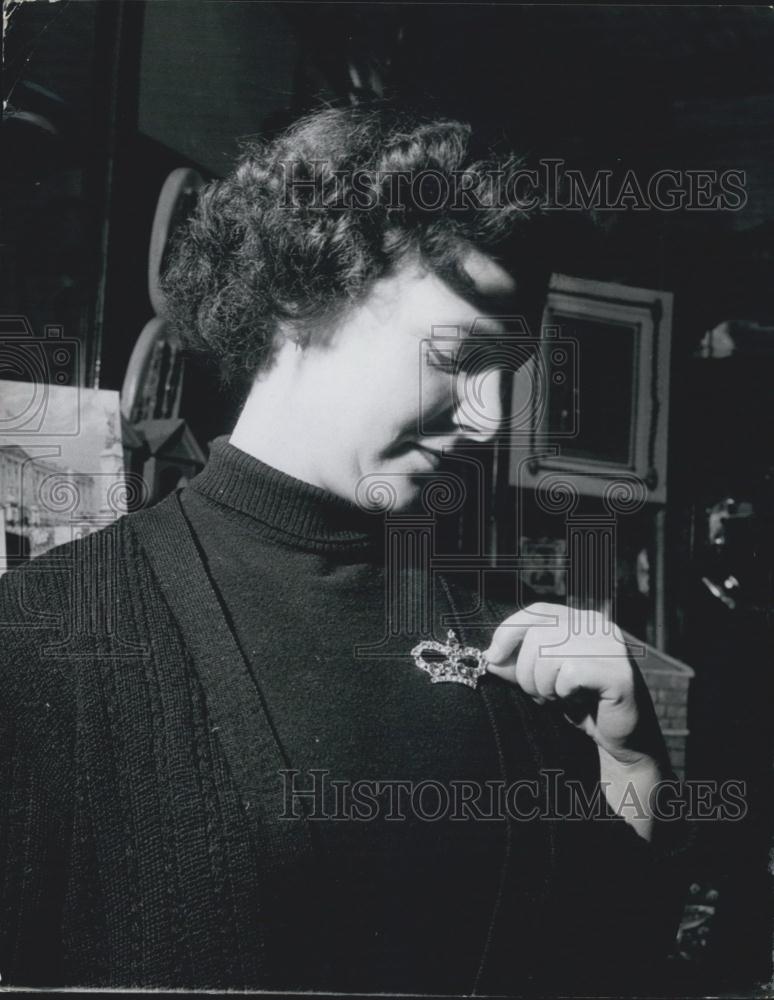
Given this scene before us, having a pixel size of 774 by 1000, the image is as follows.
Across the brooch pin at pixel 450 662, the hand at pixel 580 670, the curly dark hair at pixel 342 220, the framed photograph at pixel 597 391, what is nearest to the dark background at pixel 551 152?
the framed photograph at pixel 597 391

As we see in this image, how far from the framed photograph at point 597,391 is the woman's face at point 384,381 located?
0.36 metres

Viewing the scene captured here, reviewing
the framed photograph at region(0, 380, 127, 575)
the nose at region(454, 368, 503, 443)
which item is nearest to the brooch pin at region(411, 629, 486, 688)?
the nose at region(454, 368, 503, 443)

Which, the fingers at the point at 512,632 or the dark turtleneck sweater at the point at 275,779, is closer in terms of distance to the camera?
the dark turtleneck sweater at the point at 275,779

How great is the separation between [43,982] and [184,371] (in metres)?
1.01

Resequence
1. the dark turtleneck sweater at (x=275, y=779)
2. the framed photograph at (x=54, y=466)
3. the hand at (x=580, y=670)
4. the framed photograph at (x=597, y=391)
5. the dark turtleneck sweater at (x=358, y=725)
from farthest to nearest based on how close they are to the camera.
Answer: the framed photograph at (x=597, y=391) < the framed photograph at (x=54, y=466) < the hand at (x=580, y=670) < the dark turtleneck sweater at (x=358, y=725) < the dark turtleneck sweater at (x=275, y=779)

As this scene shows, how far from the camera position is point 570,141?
4.99 feet

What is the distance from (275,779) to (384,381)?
0.60 metres

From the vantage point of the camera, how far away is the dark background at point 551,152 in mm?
1430

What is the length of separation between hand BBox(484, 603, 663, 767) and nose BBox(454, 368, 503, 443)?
1.03 feet

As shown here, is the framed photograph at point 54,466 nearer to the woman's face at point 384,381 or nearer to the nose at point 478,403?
the woman's face at point 384,381

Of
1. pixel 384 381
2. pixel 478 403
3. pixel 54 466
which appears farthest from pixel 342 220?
pixel 54 466

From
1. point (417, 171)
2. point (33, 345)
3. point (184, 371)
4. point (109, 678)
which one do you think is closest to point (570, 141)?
point (417, 171)

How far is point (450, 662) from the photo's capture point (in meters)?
1.26

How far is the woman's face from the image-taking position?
4.00ft
